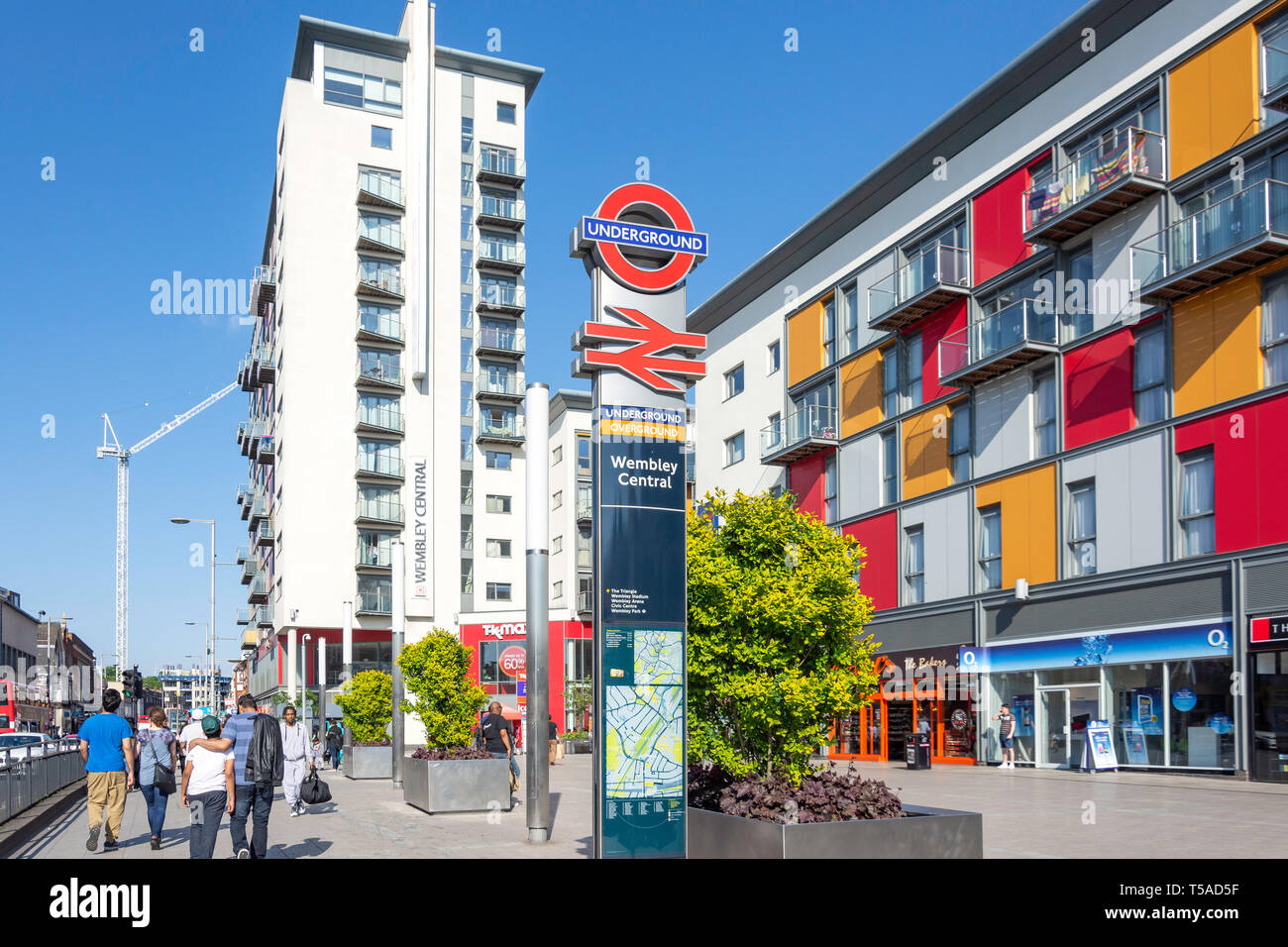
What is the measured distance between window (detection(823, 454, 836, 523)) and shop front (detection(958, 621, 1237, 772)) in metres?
9.15

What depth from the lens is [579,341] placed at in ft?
39.3

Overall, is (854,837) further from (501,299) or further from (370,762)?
(501,299)

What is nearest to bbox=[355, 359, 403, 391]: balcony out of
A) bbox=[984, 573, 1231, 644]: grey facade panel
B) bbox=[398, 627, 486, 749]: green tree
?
bbox=[984, 573, 1231, 644]: grey facade panel

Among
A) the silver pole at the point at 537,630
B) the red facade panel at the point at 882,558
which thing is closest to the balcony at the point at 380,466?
the red facade panel at the point at 882,558

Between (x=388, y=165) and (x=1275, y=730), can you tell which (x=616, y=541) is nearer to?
(x=1275, y=730)

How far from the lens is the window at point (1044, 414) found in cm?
3145

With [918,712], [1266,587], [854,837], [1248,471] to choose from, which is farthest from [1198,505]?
[854,837]

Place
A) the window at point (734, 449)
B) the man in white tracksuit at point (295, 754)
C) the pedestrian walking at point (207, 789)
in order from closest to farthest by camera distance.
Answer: the pedestrian walking at point (207, 789) → the man in white tracksuit at point (295, 754) → the window at point (734, 449)

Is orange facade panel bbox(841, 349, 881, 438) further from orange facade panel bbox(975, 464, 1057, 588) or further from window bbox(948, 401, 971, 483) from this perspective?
orange facade panel bbox(975, 464, 1057, 588)

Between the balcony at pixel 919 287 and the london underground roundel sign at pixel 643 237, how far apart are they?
77.5ft

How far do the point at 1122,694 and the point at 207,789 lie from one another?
2312 centimetres

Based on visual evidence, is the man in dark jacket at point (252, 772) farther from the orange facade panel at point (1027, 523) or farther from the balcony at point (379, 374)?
the balcony at point (379, 374)

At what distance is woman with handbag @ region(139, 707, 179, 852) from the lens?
15520 mm

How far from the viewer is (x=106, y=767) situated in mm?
14898
